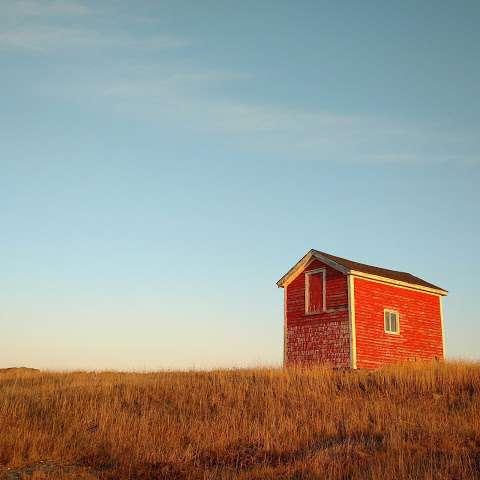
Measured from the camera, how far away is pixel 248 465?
421 inches

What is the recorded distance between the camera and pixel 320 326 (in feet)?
80.7

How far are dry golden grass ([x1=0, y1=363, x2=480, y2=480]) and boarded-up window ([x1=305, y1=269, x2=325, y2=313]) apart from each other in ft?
21.4

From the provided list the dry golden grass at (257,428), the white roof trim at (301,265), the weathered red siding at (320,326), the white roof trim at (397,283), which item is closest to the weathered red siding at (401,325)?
the white roof trim at (397,283)

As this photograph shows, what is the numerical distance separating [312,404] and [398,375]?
148 inches

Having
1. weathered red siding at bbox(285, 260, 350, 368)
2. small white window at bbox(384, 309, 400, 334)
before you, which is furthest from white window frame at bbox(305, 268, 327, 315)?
small white window at bbox(384, 309, 400, 334)

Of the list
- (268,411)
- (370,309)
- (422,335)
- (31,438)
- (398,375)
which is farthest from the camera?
(422,335)

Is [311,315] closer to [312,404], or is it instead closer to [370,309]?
[370,309]

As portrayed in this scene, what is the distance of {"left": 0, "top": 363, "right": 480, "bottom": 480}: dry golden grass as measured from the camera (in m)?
10.0

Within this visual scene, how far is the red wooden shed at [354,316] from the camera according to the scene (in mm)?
23531

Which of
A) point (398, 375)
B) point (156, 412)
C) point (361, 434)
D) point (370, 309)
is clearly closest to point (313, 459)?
point (361, 434)

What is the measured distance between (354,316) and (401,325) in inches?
133

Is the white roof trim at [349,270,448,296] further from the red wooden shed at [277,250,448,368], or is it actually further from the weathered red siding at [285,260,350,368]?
the weathered red siding at [285,260,350,368]

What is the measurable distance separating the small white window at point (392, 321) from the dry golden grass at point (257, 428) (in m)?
6.23

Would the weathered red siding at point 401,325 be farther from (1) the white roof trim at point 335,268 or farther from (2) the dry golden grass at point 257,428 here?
(2) the dry golden grass at point 257,428
